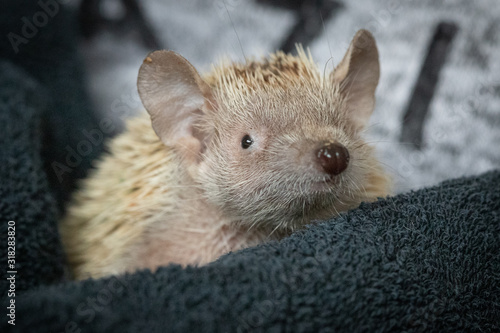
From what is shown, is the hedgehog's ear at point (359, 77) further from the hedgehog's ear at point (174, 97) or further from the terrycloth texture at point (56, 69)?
the terrycloth texture at point (56, 69)

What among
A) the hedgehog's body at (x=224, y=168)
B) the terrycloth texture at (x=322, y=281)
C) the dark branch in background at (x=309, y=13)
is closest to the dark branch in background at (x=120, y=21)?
the dark branch in background at (x=309, y=13)

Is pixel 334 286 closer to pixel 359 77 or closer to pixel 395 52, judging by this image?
pixel 359 77

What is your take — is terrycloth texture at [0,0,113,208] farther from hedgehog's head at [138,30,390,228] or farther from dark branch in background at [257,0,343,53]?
dark branch in background at [257,0,343,53]

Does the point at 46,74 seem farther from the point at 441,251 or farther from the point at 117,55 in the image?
the point at 441,251

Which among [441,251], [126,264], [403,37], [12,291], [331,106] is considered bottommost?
[12,291]

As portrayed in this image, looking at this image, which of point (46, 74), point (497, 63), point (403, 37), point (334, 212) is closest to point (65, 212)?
point (46, 74)

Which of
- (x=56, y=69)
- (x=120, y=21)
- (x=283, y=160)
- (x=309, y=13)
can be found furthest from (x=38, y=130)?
(x=309, y=13)

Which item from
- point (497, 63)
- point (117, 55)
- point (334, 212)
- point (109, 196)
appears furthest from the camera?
point (117, 55)
